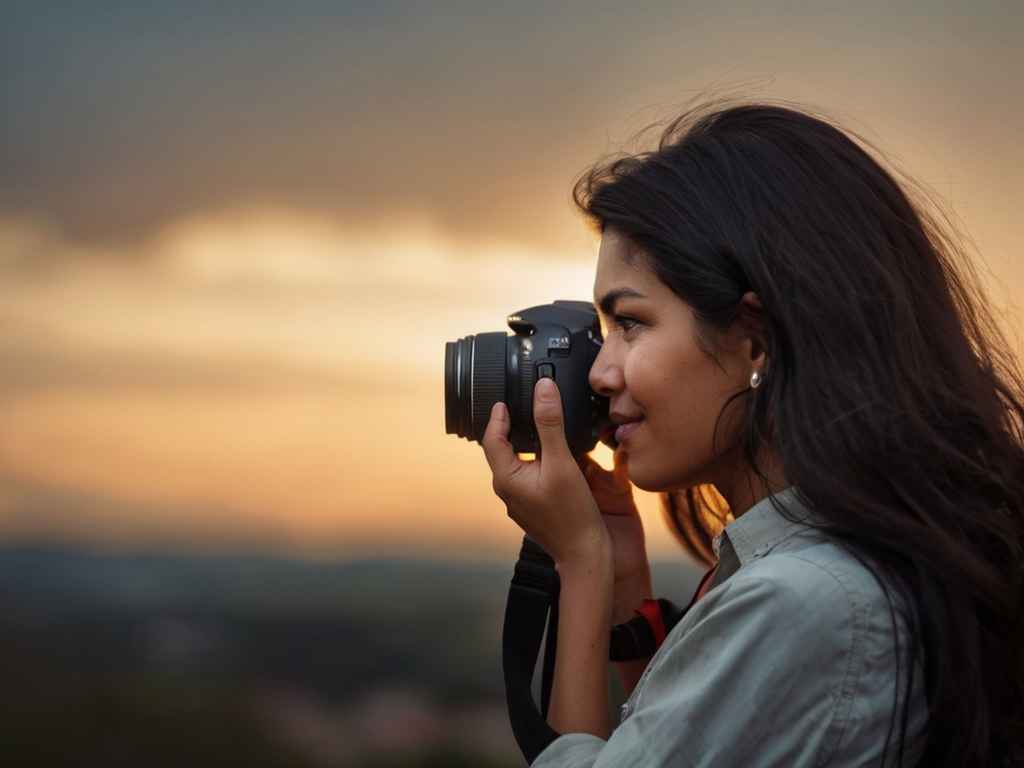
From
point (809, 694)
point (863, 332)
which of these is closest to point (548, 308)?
point (863, 332)

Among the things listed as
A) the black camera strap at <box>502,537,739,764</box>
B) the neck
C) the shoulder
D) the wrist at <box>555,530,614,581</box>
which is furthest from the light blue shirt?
the black camera strap at <box>502,537,739,764</box>

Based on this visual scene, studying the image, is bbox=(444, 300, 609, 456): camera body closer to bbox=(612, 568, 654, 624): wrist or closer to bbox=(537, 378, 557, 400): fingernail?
bbox=(537, 378, 557, 400): fingernail

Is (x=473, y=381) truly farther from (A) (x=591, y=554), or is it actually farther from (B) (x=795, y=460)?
(B) (x=795, y=460)

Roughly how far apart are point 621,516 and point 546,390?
9.6 inches

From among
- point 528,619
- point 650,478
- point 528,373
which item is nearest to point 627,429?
point 650,478

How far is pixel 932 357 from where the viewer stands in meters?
1.01

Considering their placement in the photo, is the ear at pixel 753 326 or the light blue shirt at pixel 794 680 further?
the ear at pixel 753 326

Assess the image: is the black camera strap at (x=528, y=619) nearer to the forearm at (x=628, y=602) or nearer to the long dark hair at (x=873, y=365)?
the forearm at (x=628, y=602)

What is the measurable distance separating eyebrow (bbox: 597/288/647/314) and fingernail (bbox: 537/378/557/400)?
116mm

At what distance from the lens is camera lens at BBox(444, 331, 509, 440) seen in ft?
4.02

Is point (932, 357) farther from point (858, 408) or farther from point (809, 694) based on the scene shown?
point (809, 694)

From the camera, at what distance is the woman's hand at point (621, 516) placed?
1.33 m

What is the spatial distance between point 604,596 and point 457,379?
0.27m

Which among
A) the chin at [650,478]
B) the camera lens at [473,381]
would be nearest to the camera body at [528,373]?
the camera lens at [473,381]
